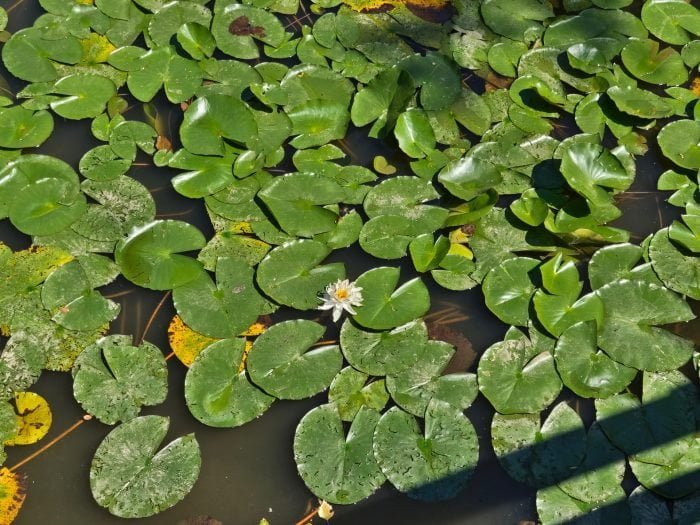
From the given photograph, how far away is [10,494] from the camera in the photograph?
2.23 metres

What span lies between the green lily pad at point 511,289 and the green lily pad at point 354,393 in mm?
542

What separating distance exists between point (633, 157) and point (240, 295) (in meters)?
1.88

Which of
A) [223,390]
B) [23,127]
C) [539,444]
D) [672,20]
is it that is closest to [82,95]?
[23,127]

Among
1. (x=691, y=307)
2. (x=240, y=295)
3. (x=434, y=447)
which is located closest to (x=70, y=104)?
(x=240, y=295)

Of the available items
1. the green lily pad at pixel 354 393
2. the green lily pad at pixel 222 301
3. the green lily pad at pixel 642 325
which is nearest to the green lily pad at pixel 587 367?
the green lily pad at pixel 642 325

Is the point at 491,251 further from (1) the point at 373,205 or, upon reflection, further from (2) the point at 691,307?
(2) the point at 691,307

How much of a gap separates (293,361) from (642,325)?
132 cm

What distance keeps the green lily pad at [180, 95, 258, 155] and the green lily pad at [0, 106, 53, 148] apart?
0.65m

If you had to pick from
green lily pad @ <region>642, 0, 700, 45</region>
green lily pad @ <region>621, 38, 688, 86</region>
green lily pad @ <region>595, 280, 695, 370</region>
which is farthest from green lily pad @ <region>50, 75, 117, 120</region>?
green lily pad @ <region>642, 0, 700, 45</region>

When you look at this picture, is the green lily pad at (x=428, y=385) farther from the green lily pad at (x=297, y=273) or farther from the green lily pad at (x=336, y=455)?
the green lily pad at (x=297, y=273)

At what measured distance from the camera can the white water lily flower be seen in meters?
2.42

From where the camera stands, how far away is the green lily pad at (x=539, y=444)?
2.25 metres

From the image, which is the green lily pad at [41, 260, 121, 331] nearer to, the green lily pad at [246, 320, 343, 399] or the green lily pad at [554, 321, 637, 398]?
the green lily pad at [246, 320, 343, 399]

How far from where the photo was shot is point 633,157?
9.82ft
